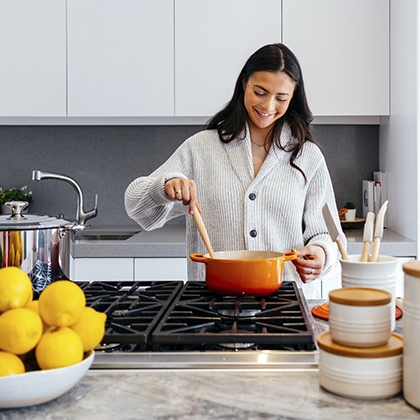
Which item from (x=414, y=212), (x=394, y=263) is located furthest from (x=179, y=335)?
(x=414, y=212)

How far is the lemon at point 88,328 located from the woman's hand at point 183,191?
0.59 m

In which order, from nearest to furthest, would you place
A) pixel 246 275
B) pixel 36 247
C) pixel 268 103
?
1. pixel 246 275
2. pixel 36 247
3. pixel 268 103

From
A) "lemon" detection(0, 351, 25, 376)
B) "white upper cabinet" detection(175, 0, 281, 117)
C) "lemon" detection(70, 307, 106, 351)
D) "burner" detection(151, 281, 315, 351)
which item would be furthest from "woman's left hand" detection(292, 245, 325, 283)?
"white upper cabinet" detection(175, 0, 281, 117)

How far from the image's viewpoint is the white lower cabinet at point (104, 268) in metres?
2.54

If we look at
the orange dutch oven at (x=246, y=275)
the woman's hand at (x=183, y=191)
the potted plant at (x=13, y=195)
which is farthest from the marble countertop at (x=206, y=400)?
the potted plant at (x=13, y=195)

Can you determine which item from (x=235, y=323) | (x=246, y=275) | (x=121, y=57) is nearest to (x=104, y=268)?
(x=121, y=57)

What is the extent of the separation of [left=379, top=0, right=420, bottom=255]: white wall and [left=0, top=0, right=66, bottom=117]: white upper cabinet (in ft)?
4.83

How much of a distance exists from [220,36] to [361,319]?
2.19 metres

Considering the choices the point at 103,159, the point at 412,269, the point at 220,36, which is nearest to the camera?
the point at 412,269

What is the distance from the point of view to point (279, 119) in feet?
6.15

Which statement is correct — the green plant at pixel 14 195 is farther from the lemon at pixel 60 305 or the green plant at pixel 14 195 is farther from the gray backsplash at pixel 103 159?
the lemon at pixel 60 305

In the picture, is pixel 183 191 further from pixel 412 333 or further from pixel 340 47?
pixel 340 47

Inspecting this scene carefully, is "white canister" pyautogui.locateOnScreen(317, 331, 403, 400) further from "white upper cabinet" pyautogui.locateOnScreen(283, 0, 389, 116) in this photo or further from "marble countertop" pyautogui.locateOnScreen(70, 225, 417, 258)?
"white upper cabinet" pyautogui.locateOnScreen(283, 0, 389, 116)

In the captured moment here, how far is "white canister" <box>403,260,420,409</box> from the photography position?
0.75 meters
